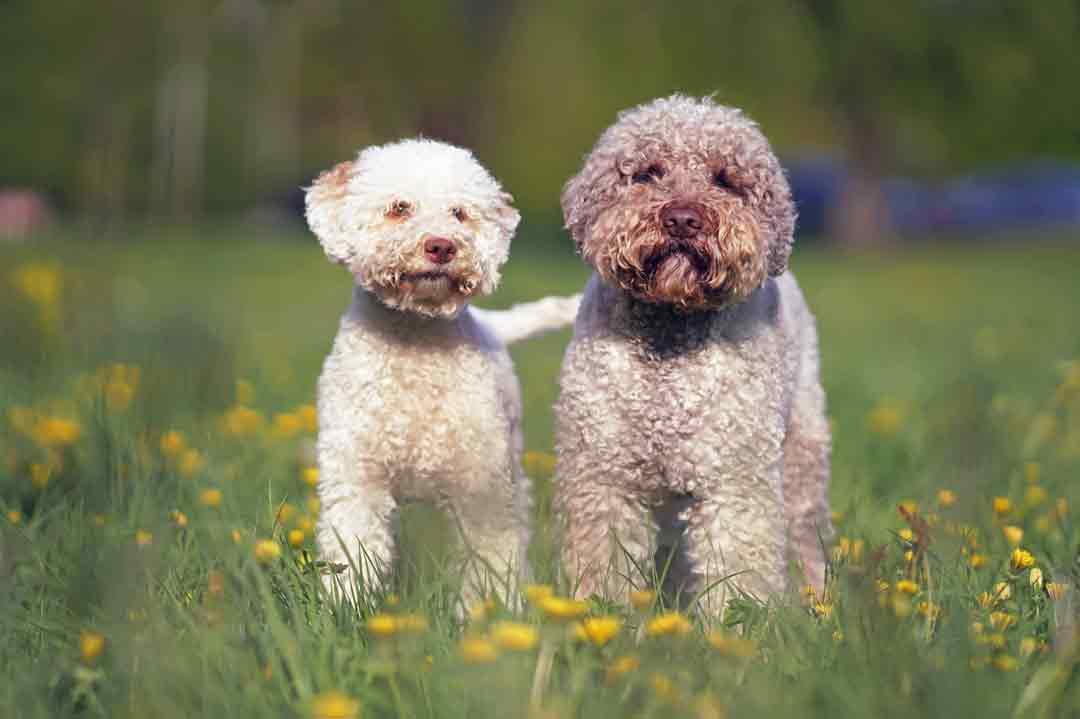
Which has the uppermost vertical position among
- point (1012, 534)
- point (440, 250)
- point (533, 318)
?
point (440, 250)

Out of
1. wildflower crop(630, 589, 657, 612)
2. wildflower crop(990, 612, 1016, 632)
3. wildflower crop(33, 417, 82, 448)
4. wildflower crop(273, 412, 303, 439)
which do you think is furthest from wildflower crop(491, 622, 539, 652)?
wildflower crop(273, 412, 303, 439)

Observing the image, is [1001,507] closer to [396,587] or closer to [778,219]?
[778,219]

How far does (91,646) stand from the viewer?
2.83 metres

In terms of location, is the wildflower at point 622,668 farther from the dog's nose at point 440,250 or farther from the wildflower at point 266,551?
the dog's nose at point 440,250

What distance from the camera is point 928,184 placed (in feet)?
Result: 90.3

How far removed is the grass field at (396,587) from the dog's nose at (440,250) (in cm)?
83

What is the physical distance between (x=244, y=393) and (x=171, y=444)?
179cm

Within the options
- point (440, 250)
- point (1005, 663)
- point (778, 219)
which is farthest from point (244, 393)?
point (1005, 663)

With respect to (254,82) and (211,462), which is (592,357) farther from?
(254,82)

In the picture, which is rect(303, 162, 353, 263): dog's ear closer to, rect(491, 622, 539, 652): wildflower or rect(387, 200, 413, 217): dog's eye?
rect(387, 200, 413, 217): dog's eye

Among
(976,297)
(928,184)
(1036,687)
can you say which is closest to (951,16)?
(928,184)

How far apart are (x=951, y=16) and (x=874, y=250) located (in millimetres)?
5168

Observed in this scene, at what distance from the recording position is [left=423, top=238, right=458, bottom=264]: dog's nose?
414 cm

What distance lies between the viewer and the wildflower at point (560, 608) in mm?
2758
